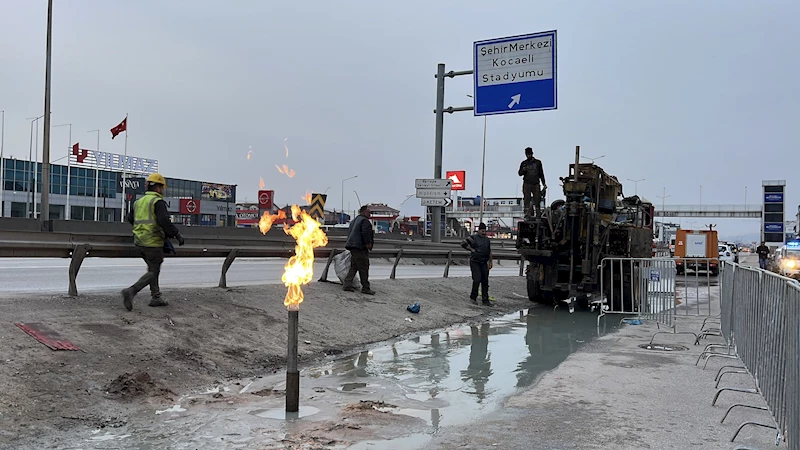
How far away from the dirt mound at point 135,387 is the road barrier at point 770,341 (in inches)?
203

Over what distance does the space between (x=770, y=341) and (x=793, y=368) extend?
4.87ft

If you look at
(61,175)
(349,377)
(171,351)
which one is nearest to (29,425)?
(171,351)

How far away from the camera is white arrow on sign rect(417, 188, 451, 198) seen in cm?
1884

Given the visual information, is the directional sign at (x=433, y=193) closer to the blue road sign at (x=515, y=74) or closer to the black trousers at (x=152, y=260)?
the blue road sign at (x=515, y=74)

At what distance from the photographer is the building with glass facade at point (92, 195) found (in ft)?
233

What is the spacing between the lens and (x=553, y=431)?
556 cm

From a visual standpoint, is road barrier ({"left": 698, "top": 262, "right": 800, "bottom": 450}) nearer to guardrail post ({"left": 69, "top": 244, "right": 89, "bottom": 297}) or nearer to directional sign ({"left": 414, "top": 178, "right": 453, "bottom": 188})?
guardrail post ({"left": 69, "top": 244, "right": 89, "bottom": 297})

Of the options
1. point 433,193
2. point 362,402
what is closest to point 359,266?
point 362,402

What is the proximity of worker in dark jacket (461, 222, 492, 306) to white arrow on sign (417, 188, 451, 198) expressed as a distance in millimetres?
3615

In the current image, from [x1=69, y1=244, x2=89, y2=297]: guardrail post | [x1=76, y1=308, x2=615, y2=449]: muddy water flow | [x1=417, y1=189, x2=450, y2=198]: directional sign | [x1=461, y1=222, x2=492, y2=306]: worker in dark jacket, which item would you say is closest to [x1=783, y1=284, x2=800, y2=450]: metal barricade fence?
[x1=76, y1=308, x2=615, y2=449]: muddy water flow

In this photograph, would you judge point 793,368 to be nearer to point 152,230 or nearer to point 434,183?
point 152,230

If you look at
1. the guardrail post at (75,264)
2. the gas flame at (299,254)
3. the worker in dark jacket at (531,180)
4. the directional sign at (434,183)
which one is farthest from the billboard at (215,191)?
the gas flame at (299,254)

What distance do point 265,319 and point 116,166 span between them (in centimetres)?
8310

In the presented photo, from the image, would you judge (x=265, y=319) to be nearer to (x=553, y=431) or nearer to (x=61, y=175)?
(x=553, y=431)
